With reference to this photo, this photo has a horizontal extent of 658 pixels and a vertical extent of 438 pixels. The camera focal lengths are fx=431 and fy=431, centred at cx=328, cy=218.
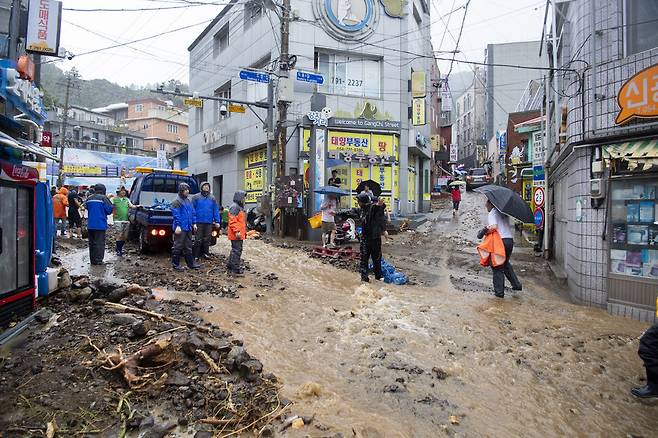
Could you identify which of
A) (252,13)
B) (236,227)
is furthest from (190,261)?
(252,13)

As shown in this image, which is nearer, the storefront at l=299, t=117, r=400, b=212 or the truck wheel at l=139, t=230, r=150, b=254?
the truck wheel at l=139, t=230, r=150, b=254

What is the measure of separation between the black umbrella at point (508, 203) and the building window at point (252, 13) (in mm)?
17741

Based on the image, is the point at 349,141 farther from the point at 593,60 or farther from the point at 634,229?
the point at 634,229

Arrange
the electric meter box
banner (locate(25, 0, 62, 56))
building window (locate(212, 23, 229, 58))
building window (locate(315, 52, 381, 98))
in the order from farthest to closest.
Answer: building window (locate(212, 23, 229, 58)) < building window (locate(315, 52, 381, 98)) < banner (locate(25, 0, 62, 56)) < the electric meter box

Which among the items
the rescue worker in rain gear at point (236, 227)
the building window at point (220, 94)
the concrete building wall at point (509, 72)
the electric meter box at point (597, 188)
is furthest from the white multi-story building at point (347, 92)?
the concrete building wall at point (509, 72)

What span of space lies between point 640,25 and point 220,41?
25.3 metres

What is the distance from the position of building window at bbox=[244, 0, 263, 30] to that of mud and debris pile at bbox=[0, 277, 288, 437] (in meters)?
20.4

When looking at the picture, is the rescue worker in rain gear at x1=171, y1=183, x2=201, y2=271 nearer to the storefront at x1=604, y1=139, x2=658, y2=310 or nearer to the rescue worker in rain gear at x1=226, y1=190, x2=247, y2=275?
the rescue worker in rain gear at x1=226, y1=190, x2=247, y2=275

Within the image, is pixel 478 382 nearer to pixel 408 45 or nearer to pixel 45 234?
pixel 45 234

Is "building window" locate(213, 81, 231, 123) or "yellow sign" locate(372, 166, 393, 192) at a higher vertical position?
"building window" locate(213, 81, 231, 123)

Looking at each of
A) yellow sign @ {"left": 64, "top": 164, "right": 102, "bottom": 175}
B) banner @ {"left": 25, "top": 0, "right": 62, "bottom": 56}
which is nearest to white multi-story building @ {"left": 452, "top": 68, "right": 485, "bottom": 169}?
yellow sign @ {"left": 64, "top": 164, "right": 102, "bottom": 175}

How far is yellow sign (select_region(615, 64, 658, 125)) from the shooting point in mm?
6402

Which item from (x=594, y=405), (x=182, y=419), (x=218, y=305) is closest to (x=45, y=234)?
(x=218, y=305)

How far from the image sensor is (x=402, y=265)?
1165 cm
